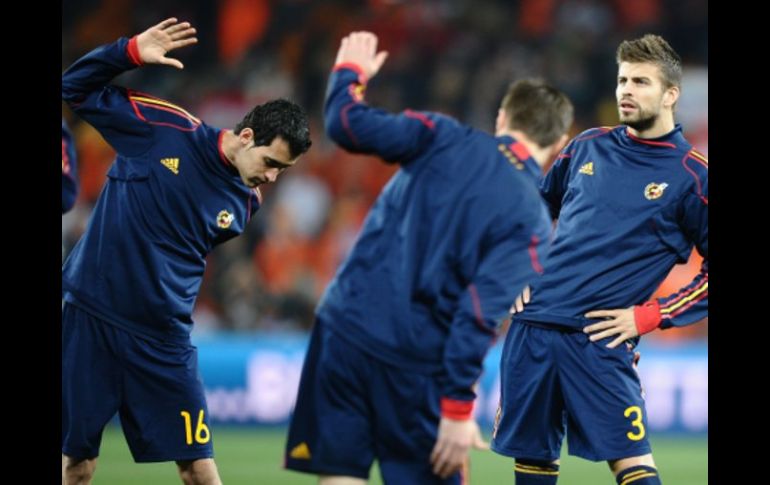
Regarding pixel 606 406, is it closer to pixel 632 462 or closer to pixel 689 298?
pixel 632 462

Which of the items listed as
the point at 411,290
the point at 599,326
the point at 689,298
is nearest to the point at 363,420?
the point at 411,290

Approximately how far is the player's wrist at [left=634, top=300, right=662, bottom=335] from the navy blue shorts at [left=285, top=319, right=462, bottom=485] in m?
1.39

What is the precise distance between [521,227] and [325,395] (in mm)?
878

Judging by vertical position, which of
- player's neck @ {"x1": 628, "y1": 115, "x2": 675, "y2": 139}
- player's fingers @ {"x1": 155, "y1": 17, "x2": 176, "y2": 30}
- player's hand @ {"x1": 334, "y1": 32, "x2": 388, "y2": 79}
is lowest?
player's neck @ {"x1": 628, "y1": 115, "x2": 675, "y2": 139}

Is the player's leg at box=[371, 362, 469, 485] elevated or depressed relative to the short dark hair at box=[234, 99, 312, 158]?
depressed

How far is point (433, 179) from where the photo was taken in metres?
3.92

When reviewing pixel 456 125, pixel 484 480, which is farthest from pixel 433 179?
pixel 484 480

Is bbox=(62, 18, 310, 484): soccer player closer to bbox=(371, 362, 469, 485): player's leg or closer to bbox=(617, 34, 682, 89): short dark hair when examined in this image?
bbox=(371, 362, 469, 485): player's leg

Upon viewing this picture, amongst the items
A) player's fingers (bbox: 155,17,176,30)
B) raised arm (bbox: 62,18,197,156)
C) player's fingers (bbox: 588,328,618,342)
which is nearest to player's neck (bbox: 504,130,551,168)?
player's fingers (bbox: 588,328,618,342)

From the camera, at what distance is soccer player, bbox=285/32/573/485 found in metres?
3.86

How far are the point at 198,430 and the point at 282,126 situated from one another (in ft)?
4.45

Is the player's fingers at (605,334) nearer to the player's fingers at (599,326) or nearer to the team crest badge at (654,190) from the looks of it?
the player's fingers at (599,326)

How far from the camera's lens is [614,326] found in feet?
16.3
